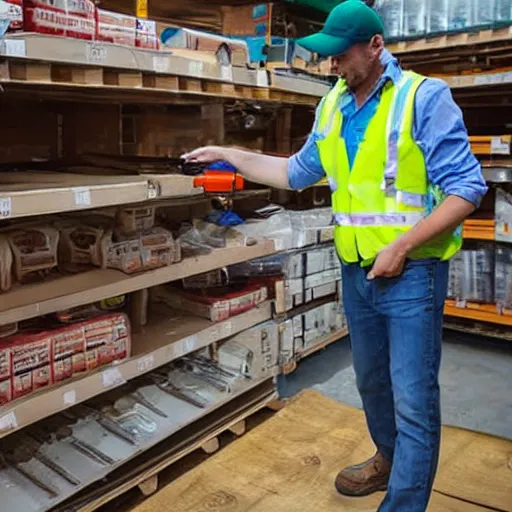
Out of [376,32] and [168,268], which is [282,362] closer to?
[168,268]

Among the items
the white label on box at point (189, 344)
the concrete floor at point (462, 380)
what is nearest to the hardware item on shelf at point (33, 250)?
the white label on box at point (189, 344)

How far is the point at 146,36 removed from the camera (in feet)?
7.57

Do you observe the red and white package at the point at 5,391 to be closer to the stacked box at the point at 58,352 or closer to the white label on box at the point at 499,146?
the stacked box at the point at 58,352

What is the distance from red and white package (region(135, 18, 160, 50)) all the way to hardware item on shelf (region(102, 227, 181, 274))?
0.75 metres

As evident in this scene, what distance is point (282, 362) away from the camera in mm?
3604

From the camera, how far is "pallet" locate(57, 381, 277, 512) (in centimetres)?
259

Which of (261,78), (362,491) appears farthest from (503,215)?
(362,491)

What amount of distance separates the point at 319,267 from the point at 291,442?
1266 millimetres

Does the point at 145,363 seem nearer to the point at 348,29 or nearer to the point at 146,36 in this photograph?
the point at 146,36

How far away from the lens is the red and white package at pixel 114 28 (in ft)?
6.99

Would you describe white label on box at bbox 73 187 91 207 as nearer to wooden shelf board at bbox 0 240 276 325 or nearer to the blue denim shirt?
wooden shelf board at bbox 0 240 276 325

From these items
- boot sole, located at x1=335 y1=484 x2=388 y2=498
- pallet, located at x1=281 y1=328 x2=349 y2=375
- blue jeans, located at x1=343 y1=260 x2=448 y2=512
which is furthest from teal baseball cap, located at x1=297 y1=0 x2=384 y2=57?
pallet, located at x1=281 y1=328 x2=349 y2=375

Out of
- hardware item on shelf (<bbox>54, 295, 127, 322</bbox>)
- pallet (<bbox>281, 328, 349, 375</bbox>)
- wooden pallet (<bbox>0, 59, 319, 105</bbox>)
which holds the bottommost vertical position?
pallet (<bbox>281, 328, 349, 375</bbox>)

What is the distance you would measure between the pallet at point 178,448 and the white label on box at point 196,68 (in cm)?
162
